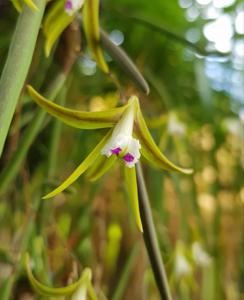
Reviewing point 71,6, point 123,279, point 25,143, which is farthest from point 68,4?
point 123,279

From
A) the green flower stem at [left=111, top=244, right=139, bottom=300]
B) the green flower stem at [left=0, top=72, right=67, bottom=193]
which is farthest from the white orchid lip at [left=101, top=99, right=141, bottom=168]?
the green flower stem at [left=111, top=244, right=139, bottom=300]

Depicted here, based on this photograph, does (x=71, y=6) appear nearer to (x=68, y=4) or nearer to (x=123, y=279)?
(x=68, y=4)

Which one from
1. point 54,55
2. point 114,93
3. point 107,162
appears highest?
point 114,93

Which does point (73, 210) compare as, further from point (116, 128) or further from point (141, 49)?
point (116, 128)

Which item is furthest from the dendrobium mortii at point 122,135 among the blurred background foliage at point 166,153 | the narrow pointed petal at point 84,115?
the blurred background foliage at point 166,153

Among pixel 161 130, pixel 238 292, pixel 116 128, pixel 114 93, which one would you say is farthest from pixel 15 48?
pixel 238 292

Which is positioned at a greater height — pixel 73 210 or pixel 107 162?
pixel 73 210

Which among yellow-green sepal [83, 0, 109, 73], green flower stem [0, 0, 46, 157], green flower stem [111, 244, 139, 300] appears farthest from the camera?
green flower stem [111, 244, 139, 300]

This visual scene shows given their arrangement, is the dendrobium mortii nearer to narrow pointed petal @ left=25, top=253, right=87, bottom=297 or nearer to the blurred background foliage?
narrow pointed petal @ left=25, top=253, right=87, bottom=297
